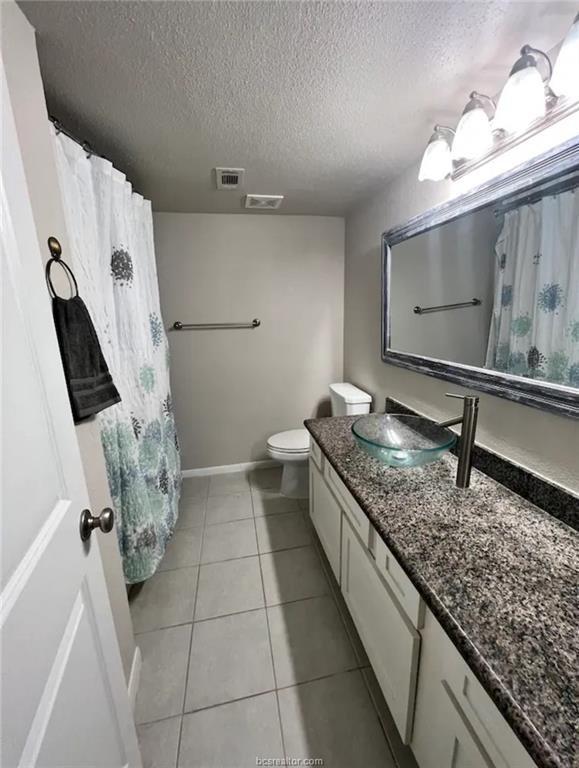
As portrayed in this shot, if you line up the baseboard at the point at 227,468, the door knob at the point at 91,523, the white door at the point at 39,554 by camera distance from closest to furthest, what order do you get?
the white door at the point at 39,554 < the door knob at the point at 91,523 < the baseboard at the point at 227,468

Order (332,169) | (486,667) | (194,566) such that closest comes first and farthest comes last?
(486,667)
(332,169)
(194,566)

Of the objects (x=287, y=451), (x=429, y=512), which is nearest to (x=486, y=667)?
(x=429, y=512)

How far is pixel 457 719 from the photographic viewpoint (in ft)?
2.24

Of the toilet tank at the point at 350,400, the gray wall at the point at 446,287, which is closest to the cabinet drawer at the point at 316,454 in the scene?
the toilet tank at the point at 350,400

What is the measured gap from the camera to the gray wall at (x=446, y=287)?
1.18m

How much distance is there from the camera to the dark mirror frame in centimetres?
88

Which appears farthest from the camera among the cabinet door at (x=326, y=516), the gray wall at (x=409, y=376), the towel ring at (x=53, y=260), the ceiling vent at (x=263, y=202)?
the ceiling vent at (x=263, y=202)

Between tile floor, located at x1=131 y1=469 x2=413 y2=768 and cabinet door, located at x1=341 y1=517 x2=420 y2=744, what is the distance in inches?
8.3

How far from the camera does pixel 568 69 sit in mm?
779

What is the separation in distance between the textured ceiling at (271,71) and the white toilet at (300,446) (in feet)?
4.45

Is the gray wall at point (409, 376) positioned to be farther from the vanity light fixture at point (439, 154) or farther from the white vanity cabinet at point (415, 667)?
the white vanity cabinet at point (415, 667)

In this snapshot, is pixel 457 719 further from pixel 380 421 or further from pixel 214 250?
pixel 214 250

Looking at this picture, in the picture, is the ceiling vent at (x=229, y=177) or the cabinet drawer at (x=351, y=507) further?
the ceiling vent at (x=229, y=177)

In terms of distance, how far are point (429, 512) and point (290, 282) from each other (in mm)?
1975
